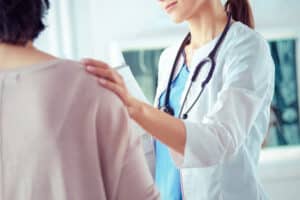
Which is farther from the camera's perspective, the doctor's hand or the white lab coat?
the white lab coat

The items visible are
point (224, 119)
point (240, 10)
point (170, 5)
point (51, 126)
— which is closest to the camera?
point (51, 126)

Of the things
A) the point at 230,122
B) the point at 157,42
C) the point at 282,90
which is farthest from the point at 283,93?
the point at 230,122

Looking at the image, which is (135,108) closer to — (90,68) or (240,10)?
(90,68)

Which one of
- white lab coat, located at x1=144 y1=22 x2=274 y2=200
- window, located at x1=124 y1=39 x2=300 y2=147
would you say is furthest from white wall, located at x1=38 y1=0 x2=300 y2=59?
white lab coat, located at x1=144 y1=22 x2=274 y2=200

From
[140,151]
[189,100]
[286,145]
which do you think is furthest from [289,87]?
[140,151]

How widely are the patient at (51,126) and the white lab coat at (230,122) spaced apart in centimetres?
28

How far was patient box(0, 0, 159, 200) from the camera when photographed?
0.66m

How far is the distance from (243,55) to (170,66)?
257 millimetres

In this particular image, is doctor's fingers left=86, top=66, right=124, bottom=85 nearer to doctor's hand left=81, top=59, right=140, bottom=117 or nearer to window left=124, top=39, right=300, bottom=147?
doctor's hand left=81, top=59, right=140, bottom=117

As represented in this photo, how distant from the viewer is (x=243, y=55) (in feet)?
3.37

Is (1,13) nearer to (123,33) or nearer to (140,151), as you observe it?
(140,151)

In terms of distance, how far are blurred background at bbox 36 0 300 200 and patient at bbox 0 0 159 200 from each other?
1.13m

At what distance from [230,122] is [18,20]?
1.52 feet

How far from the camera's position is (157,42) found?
191cm
